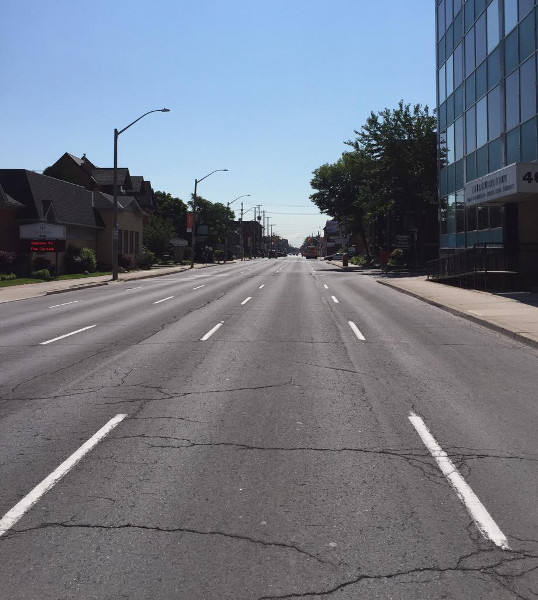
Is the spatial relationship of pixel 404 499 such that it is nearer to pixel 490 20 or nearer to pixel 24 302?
pixel 24 302

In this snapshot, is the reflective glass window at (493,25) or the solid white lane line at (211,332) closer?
the solid white lane line at (211,332)

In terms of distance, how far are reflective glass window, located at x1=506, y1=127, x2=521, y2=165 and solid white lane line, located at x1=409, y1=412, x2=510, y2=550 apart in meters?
21.5

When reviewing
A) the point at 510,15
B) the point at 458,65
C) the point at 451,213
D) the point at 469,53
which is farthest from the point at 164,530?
the point at 458,65

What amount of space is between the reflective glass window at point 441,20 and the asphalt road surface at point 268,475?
1217 inches

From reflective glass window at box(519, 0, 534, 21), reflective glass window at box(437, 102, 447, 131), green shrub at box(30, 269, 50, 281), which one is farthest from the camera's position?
green shrub at box(30, 269, 50, 281)

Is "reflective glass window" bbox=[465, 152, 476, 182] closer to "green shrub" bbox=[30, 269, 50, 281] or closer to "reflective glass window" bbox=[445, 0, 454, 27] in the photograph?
"reflective glass window" bbox=[445, 0, 454, 27]

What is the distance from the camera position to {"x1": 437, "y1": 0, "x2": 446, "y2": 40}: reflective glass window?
3681 cm

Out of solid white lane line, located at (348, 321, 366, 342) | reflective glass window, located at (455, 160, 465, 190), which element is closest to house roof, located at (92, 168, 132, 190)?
reflective glass window, located at (455, 160, 465, 190)

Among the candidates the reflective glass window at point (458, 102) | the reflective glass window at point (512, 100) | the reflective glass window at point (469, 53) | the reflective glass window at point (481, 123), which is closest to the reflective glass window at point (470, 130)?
the reflective glass window at point (481, 123)

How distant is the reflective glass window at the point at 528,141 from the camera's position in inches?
931

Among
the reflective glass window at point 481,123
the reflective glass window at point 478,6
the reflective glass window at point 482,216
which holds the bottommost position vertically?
the reflective glass window at point 482,216

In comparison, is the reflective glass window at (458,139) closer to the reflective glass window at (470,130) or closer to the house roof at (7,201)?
the reflective glass window at (470,130)

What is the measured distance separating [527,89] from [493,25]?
5445mm

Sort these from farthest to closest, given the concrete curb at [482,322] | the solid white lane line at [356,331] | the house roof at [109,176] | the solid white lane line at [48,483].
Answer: the house roof at [109,176], the solid white lane line at [356,331], the concrete curb at [482,322], the solid white lane line at [48,483]
